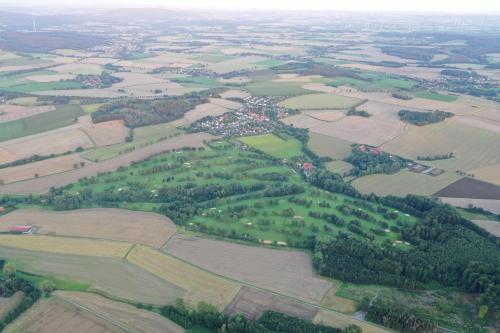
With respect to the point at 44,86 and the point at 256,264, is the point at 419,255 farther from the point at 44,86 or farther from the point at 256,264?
the point at 44,86

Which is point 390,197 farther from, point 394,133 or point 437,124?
point 437,124

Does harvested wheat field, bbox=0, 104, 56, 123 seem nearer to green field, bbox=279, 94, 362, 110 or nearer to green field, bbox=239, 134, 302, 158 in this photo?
green field, bbox=239, 134, 302, 158

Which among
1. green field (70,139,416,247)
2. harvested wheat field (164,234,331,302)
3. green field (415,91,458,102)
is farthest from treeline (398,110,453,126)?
harvested wheat field (164,234,331,302)

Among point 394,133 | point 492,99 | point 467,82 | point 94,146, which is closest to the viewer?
point 94,146

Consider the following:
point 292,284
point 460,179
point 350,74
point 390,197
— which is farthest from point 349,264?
point 350,74

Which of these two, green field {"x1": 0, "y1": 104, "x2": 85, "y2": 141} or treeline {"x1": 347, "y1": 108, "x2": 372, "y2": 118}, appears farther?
treeline {"x1": 347, "y1": 108, "x2": 372, "y2": 118}

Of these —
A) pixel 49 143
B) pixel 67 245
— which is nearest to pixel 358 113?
pixel 49 143
